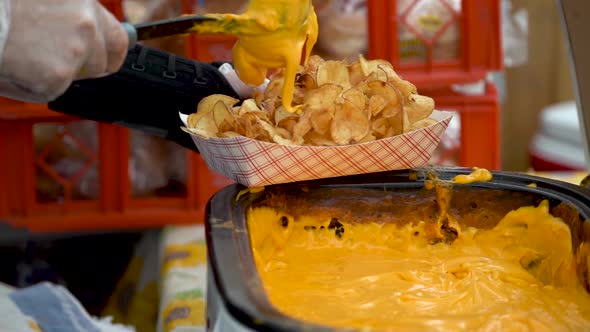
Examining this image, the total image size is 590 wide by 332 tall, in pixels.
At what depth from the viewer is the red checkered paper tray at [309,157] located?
0.95 metres

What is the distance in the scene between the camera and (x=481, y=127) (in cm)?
171

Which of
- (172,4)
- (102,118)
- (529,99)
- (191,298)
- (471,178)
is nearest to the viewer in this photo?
(471,178)

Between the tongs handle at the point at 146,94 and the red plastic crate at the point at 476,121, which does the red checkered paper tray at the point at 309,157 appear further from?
the red plastic crate at the point at 476,121

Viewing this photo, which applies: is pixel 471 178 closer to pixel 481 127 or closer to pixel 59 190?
pixel 481 127

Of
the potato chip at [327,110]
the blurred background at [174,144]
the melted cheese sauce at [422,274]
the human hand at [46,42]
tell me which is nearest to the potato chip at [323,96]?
the potato chip at [327,110]

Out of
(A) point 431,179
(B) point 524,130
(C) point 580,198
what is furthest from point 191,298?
(B) point 524,130

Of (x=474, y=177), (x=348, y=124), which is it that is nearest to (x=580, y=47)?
(x=474, y=177)

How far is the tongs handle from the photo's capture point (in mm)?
1158

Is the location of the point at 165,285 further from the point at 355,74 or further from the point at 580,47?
the point at 580,47

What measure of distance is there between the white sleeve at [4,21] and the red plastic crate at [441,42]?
96 cm

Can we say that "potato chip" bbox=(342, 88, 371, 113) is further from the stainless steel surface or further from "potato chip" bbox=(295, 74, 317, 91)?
the stainless steel surface

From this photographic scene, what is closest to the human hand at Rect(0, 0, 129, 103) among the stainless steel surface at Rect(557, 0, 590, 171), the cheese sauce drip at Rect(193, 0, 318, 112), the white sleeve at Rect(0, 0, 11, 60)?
the white sleeve at Rect(0, 0, 11, 60)

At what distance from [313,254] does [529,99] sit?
2.42 meters

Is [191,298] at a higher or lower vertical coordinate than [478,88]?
lower
